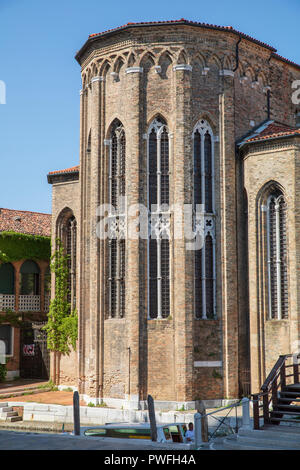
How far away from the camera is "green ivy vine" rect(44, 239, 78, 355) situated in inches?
1046

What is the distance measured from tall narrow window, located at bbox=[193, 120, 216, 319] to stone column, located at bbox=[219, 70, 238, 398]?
1.16 feet

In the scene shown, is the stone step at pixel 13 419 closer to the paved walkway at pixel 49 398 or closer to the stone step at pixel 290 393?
the paved walkway at pixel 49 398

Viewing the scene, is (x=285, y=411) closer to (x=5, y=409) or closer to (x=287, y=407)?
(x=287, y=407)

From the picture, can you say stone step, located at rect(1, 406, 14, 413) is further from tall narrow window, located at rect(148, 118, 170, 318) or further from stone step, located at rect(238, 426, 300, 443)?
stone step, located at rect(238, 426, 300, 443)

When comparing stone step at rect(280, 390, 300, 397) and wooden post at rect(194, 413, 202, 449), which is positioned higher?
stone step at rect(280, 390, 300, 397)

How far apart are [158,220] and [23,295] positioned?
13630 millimetres

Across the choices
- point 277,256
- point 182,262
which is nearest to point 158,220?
point 182,262

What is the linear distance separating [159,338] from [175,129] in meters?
7.13

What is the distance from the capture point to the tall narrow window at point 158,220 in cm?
2077

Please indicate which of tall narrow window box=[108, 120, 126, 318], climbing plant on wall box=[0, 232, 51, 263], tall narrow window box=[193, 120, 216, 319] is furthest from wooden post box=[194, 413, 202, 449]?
climbing plant on wall box=[0, 232, 51, 263]

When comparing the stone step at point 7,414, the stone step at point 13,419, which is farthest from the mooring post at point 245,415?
the stone step at point 7,414

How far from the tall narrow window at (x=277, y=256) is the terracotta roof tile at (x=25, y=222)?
16.0 meters

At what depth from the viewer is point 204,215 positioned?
69.5ft

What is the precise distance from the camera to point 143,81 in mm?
21312
